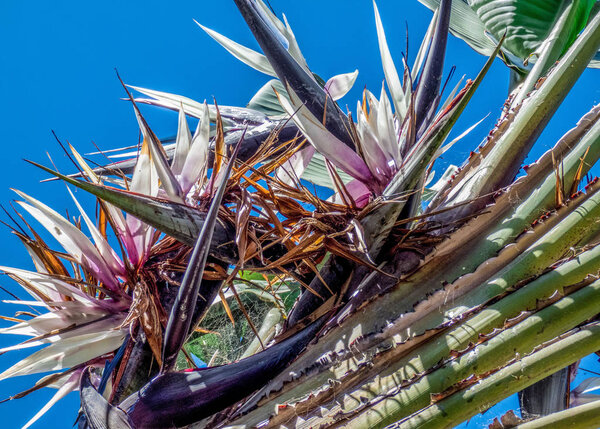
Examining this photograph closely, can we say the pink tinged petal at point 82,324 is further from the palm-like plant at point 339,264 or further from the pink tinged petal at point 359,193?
the pink tinged petal at point 359,193

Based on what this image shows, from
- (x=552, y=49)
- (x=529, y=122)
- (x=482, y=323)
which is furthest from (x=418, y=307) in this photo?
(x=552, y=49)

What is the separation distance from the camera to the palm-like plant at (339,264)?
0.96ft

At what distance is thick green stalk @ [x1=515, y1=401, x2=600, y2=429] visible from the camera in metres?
0.24

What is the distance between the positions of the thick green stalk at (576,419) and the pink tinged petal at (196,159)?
230mm

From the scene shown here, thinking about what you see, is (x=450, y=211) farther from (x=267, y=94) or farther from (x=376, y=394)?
(x=267, y=94)

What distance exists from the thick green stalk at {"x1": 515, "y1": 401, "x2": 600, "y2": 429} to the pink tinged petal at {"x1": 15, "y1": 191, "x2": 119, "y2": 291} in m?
0.27

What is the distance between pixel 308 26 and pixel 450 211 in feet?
4.23

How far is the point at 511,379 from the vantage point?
26cm

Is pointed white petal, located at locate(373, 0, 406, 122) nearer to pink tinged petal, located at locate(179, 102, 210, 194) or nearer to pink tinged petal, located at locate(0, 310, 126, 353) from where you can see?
pink tinged petal, located at locate(179, 102, 210, 194)

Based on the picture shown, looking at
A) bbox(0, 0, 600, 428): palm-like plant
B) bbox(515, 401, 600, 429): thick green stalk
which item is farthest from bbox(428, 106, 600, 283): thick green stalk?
bbox(515, 401, 600, 429): thick green stalk

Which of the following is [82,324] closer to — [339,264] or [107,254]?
[107,254]

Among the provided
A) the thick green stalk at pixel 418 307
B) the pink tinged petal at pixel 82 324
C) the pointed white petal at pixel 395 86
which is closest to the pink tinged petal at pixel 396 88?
the pointed white petal at pixel 395 86

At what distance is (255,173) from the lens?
390 mm

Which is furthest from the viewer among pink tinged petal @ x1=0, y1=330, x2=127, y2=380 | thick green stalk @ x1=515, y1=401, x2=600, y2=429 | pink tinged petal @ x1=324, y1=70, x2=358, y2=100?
pink tinged petal @ x1=324, y1=70, x2=358, y2=100
